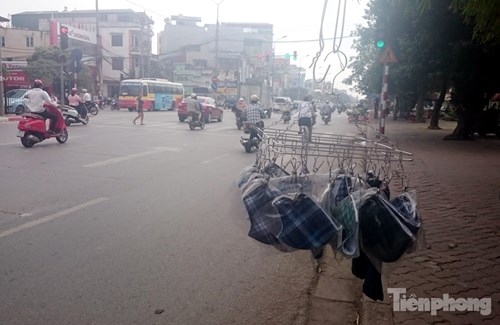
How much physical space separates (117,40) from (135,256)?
51200 millimetres

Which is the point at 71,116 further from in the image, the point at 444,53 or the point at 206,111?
the point at 444,53

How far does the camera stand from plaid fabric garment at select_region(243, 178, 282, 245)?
2.79 m

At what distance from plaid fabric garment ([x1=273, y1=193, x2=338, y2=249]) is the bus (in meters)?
31.0

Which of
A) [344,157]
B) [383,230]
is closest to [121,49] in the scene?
[344,157]

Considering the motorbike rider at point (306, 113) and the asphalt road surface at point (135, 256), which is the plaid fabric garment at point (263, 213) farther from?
the motorbike rider at point (306, 113)

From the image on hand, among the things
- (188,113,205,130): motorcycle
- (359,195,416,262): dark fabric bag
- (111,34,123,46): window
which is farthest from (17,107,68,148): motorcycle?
(111,34,123,46): window

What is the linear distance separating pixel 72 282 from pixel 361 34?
61.5 ft

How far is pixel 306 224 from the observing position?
267 cm

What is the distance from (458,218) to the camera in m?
6.00

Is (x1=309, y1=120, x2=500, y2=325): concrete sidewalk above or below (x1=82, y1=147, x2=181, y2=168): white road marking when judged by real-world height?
above

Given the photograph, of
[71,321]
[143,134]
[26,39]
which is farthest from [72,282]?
[26,39]

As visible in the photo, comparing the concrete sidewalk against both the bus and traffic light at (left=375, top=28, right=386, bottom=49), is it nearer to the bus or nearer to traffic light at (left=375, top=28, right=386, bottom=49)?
traffic light at (left=375, top=28, right=386, bottom=49)

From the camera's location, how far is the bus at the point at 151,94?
1387 inches

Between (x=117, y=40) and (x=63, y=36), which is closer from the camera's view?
(x=63, y=36)
